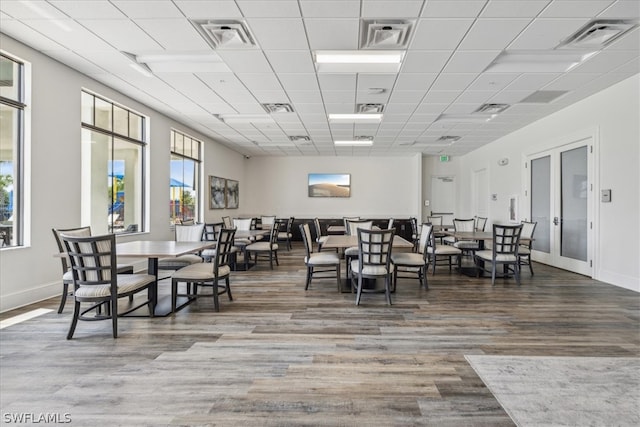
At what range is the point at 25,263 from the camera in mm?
3971

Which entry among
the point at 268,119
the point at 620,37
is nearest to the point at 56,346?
the point at 268,119

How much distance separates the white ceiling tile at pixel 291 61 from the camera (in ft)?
13.3

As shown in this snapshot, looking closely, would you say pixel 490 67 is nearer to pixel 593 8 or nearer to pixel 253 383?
pixel 593 8

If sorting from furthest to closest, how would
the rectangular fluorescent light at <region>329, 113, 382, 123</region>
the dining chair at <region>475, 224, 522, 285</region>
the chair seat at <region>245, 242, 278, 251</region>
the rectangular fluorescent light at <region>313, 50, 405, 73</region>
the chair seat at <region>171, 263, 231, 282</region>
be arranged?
1. the rectangular fluorescent light at <region>329, 113, 382, 123</region>
2. the chair seat at <region>245, 242, 278, 251</region>
3. the dining chair at <region>475, 224, 522, 285</region>
4. the rectangular fluorescent light at <region>313, 50, 405, 73</region>
5. the chair seat at <region>171, 263, 231, 282</region>

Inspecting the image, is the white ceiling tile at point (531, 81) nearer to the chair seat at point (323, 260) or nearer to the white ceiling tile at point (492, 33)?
the white ceiling tile at point (492, 33)

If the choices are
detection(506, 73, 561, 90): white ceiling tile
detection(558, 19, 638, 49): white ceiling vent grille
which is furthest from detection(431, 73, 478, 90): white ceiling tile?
detection(558, 19, 638, 49): white ceiling vent grille

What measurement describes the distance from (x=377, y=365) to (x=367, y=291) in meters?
2.01

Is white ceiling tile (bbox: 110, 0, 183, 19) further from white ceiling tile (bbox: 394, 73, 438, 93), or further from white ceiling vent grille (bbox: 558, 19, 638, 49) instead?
white ceiling vent grille (bbox: 558, 19, 638, 49)

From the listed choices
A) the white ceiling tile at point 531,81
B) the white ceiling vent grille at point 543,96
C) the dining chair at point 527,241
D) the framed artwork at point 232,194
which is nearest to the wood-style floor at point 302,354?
the dining chair at point 527,241

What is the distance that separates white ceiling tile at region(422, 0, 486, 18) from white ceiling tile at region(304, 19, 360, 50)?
708 mm

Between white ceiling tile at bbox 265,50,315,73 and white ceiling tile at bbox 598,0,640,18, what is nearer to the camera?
white ceiling tile at bbox 598,0,640,18

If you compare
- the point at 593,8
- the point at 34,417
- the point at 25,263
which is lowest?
the point at 34,417

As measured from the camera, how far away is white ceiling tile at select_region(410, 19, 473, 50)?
3.37 metres

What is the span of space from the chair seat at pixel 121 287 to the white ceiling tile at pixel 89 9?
8.90 ft
